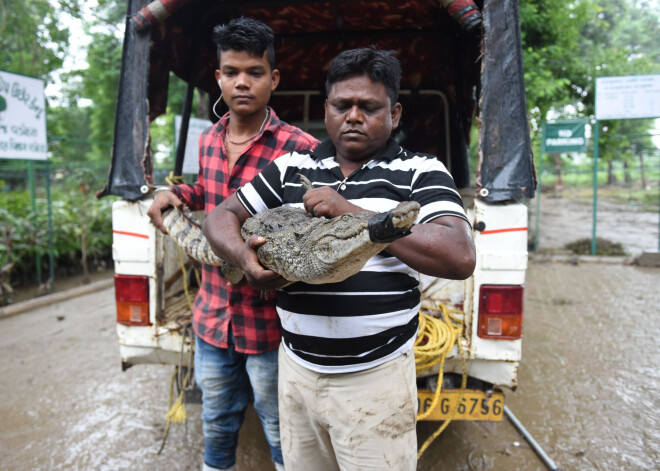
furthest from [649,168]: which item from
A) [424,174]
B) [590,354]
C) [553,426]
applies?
[424,174]

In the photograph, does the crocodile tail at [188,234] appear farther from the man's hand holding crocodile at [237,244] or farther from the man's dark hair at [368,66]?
the man's dark hair at [368,66]

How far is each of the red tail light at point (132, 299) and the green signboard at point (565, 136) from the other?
26.6ft

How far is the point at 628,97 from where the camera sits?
755cm

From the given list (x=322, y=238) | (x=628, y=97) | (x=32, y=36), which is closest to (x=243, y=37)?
(x=322, y=238)

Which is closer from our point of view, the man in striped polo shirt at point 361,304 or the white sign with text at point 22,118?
the man in striped polo shirt at point 361,304

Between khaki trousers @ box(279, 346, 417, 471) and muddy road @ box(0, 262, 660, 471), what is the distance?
1.38 metres

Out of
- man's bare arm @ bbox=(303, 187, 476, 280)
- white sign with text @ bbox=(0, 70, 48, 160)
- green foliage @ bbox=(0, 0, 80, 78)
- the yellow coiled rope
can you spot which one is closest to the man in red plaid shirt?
the yellow coiled rope

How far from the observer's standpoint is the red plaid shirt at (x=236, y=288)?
179cm

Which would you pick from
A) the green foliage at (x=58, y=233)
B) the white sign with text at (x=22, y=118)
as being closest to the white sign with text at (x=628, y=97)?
the green foliage at (x=58, y=233)

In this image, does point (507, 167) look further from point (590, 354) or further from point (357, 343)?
point (590, 354)

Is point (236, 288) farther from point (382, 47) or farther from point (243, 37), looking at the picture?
point (382, 47)

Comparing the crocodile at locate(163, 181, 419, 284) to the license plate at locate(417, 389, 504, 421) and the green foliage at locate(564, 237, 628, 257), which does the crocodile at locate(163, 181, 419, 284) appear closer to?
the license plate at locate(417, 389, 504, 421)

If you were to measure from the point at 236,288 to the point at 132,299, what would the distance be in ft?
2.80

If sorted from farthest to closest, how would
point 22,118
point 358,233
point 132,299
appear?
1. point 22,118
2. point 132,299
3. point 358,233
